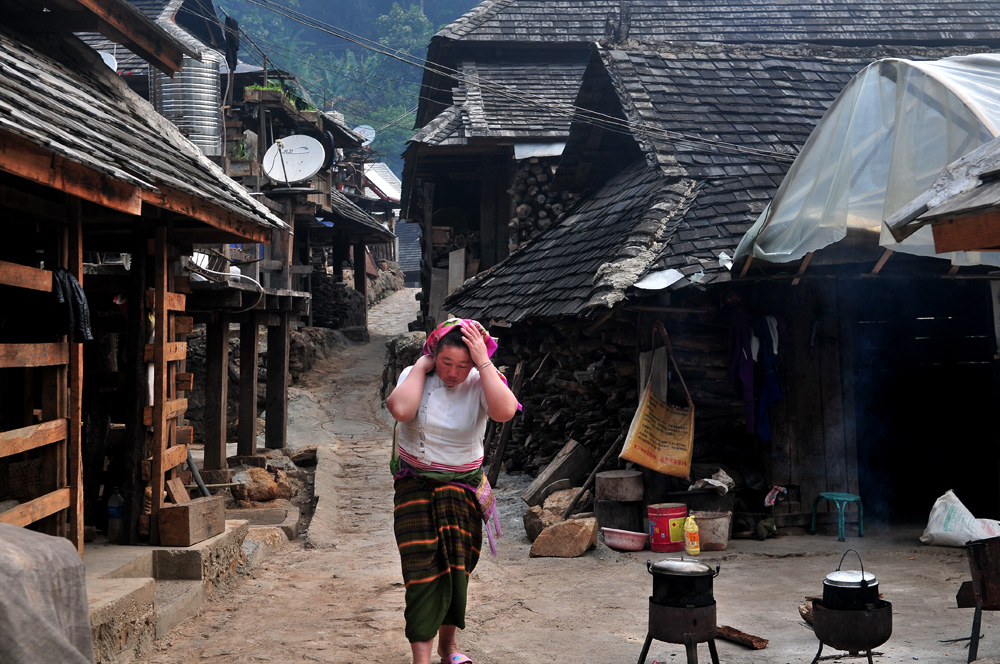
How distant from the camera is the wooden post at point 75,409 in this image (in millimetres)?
4895

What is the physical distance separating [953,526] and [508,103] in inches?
400

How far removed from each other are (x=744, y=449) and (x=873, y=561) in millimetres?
1676

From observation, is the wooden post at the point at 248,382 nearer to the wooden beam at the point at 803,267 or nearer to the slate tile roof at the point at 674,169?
the slate tile roof at the point at 674,169

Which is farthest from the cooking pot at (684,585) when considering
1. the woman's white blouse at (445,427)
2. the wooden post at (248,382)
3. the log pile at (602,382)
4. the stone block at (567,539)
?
the wooden post at (248,382)

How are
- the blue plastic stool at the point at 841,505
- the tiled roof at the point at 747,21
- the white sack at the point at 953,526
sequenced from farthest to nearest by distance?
1. the tiled roof at the point at 747,21
2. the blue plastic stool at the point at 841,505
3. the white sack at the point at 953,526

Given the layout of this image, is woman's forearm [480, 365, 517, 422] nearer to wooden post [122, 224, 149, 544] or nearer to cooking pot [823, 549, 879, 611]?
cooking pot [823, 549, 879, 611]

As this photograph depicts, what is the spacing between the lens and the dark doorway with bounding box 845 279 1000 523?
28.0 ft

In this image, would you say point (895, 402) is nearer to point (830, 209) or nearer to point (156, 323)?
point (830, 209)

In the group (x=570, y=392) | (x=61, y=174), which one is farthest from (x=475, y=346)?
(x=570, y=392)

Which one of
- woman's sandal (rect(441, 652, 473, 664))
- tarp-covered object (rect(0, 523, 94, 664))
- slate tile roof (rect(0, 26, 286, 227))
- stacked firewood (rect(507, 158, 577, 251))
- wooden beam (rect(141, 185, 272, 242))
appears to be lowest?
woman's sandal (rect(441, 652, 473, 664))

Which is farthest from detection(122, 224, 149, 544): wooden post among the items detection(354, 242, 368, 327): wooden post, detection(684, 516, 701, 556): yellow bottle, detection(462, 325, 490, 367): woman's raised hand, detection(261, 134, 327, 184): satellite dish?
detection(354, 242, 368, 327): wooden post

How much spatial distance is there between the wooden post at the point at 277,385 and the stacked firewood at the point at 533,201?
3.79 metres

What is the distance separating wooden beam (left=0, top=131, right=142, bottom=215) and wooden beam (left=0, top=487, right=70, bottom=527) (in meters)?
1.49

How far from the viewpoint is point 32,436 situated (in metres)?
4.46
